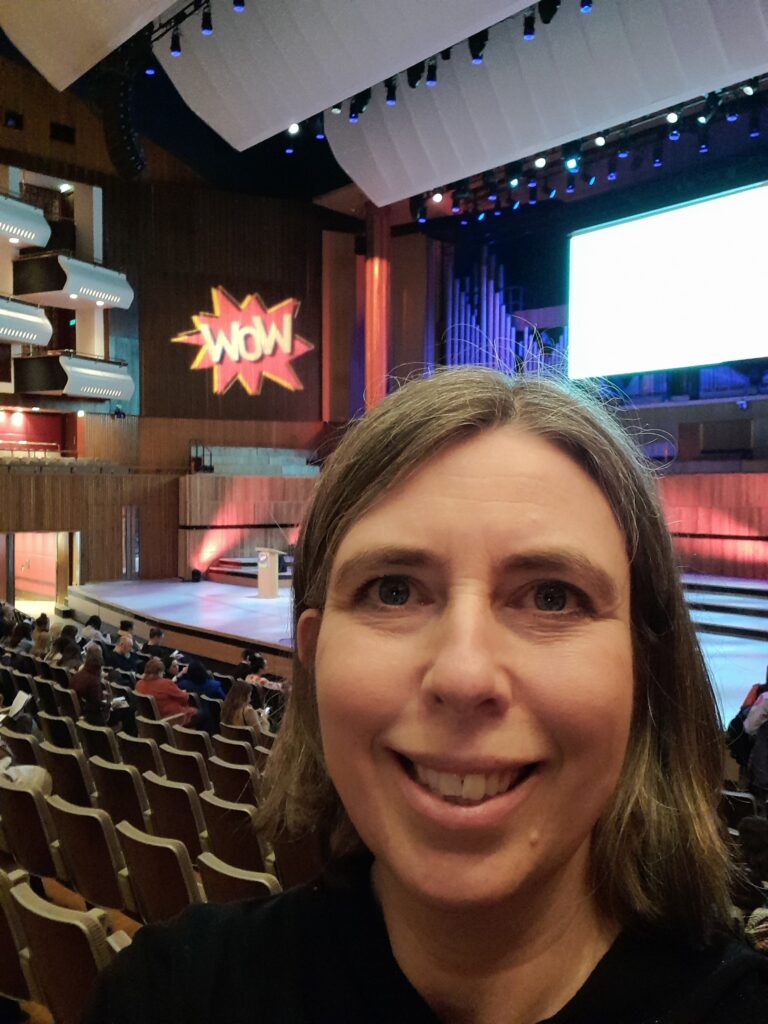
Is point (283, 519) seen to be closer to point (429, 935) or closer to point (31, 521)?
Answer: point (31, 521)

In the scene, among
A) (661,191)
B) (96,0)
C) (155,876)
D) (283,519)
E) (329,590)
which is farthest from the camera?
(283,519)

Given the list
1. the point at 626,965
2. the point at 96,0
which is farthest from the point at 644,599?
the point at 96,0

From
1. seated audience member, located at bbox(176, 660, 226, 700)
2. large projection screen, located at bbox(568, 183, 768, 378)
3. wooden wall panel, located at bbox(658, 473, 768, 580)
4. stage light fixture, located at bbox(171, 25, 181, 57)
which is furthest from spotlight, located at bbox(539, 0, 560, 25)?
seated audience member, located at bbox(176, 660, 226, 700)

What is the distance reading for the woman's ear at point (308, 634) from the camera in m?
0.88

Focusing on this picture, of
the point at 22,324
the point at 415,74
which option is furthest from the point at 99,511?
the point at 415,74

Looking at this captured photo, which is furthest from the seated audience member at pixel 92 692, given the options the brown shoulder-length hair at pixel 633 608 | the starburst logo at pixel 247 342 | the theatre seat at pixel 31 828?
the starburst logo at pixel 247 342

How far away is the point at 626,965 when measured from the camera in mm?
759

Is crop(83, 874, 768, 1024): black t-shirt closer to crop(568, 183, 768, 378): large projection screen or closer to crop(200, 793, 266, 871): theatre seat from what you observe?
crop(200, 793, 266, 871): theatre seat

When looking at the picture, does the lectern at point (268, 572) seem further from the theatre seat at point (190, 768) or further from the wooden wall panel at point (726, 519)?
the theatre seat at point (190, 768)

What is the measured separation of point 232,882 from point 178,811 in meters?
1.08

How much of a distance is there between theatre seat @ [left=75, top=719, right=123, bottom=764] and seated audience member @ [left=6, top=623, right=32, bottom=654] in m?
3.02

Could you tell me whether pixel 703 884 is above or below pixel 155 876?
above

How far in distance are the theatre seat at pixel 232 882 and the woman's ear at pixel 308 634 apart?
150 centimetres

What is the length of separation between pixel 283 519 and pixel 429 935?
14.7m
